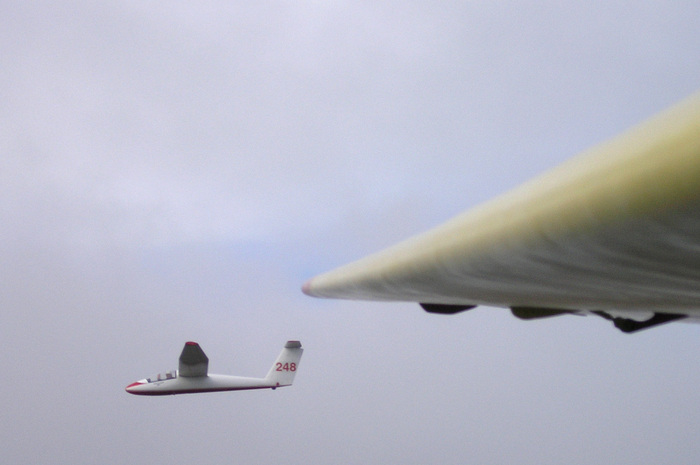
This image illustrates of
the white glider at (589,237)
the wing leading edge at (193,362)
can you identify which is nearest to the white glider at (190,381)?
the wing leading edge at (193,362)

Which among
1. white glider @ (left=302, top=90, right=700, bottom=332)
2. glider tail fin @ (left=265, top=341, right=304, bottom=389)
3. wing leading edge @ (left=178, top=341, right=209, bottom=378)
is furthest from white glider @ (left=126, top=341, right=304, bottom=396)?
white glider @ (left=302, top=90, right=700, bottom=332)

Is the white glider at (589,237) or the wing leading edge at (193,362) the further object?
the wing leading edge at (193,362)

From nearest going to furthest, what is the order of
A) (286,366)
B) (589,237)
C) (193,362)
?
(589,237), (193,362), (286,366)

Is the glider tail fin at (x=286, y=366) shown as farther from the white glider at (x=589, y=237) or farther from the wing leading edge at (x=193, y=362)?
the white glider at (x=589, y=237)

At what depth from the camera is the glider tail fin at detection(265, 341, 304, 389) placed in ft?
190

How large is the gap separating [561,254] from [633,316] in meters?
3.31

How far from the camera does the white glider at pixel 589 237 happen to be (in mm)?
1678

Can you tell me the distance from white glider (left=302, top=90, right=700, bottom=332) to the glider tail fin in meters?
55.4

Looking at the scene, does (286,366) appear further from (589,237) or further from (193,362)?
(589,237)

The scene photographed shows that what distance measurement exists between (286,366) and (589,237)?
58596mm

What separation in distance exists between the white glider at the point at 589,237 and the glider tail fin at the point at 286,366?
55.4 m

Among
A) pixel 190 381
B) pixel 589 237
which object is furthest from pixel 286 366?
pixel 589 237

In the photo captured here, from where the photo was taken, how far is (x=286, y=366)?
58875mm

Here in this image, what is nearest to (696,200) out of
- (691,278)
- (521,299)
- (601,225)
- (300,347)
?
(601,225)
